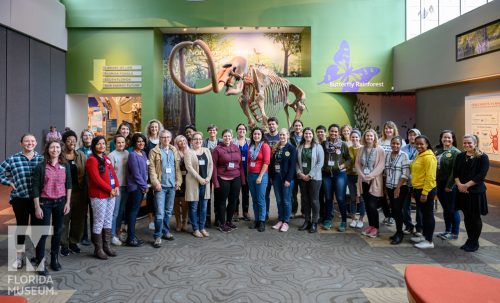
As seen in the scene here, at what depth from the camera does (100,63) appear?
13.2m

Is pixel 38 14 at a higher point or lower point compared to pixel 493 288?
higher

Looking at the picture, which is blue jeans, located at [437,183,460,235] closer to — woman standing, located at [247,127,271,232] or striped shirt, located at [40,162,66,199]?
woman standing, located at [247,127,271,232]

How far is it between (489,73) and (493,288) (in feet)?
28.1

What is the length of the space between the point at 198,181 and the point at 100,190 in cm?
129

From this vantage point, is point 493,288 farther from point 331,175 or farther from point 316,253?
point 331,175

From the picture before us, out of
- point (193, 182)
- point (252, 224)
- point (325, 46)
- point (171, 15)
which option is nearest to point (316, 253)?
point (252, 224)

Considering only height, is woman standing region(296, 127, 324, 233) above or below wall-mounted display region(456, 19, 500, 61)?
below

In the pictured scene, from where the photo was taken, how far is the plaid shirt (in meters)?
3.38

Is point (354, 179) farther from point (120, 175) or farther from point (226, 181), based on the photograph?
point (120, 175)

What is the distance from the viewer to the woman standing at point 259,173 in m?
5.02

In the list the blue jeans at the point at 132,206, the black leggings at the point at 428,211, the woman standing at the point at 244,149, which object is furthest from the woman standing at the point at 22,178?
the black leggings at the point at 428,211

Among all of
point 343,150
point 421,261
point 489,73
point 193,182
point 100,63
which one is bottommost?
point 421,261

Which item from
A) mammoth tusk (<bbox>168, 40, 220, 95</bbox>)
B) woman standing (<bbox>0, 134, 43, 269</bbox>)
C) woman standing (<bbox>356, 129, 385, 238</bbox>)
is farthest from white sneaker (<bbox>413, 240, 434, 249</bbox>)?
mammoth tusk (<bbox>168, 40, 220, 95</bbox>)

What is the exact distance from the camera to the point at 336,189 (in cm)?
509
